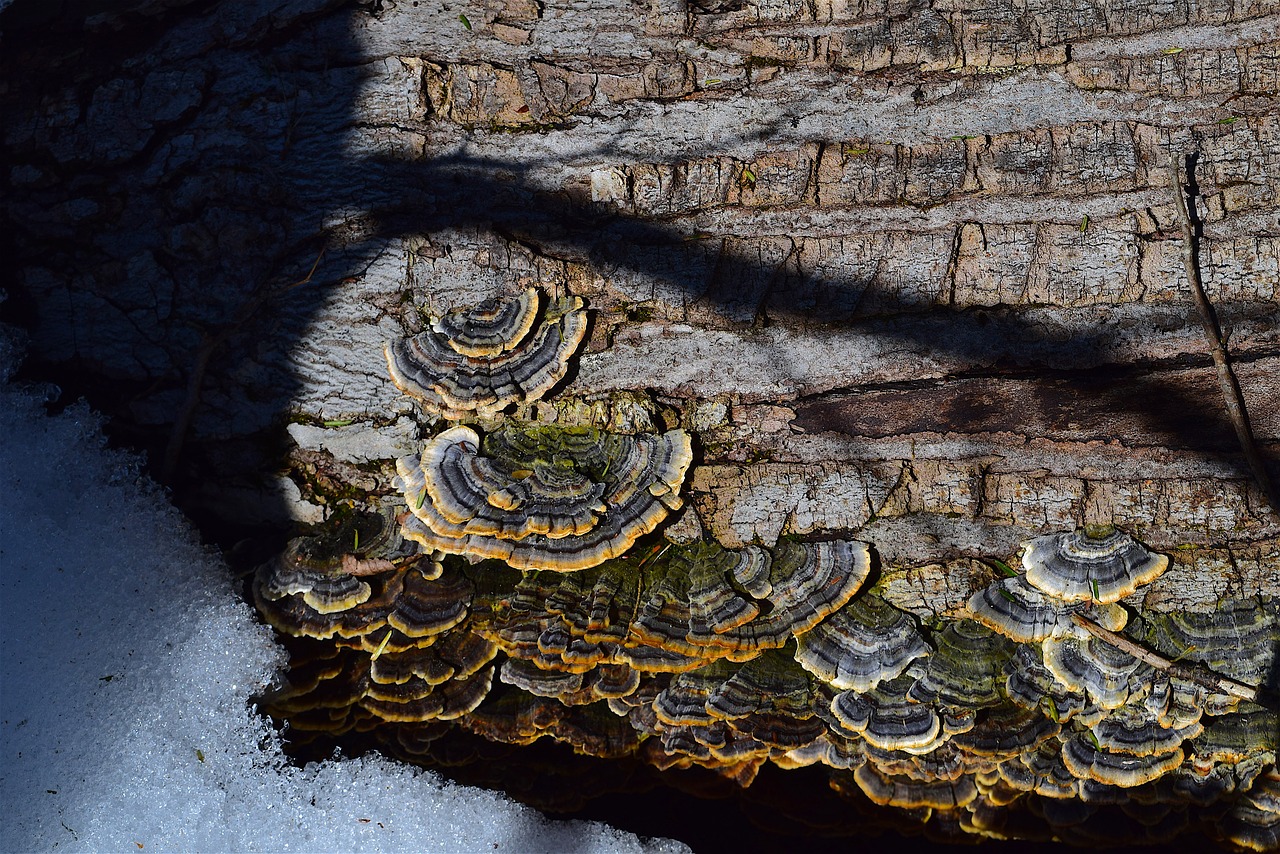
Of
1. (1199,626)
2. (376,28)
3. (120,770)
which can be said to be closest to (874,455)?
(1199,626)

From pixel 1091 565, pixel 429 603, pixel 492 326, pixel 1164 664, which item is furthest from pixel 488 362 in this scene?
pixel 1164 664

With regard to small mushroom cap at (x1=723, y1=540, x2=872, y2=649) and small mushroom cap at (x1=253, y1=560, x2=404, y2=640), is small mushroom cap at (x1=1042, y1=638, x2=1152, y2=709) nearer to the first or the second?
small mushroom cap at (x1=723, y1=540, x2=872, y2=649)

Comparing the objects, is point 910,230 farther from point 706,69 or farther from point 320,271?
point 320,271

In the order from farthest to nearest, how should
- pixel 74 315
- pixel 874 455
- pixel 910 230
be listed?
pixel 74 315
pixel 874 455
pixel 910 230

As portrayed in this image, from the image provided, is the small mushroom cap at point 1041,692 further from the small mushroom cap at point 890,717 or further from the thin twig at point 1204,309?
the thin twig at point 1204,309

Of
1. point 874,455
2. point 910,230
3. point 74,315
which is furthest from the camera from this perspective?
point 74,315

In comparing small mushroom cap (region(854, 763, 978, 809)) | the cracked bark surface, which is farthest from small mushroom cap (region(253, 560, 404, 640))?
small mushroom cap (region(854, 763, 978, 809))
